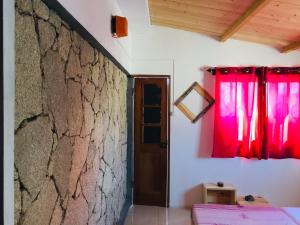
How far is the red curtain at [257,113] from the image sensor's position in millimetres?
4250

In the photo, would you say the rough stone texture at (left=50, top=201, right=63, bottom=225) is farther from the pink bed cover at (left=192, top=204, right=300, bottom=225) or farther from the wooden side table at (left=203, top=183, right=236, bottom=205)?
the wooden side table at (left=203, top=183, right=236, bottom=205)

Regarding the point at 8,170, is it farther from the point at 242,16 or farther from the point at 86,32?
the point at 242,16

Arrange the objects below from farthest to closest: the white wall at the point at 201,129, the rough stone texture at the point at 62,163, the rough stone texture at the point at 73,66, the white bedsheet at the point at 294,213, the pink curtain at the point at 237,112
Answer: the white wall at the point at 201,129 → the pink curtain at the point at 237,112 → the white bedsheet at the point at 294,213 → the rough stone texture at the point at 73,66 → the rough stone texture at the point at 62,163

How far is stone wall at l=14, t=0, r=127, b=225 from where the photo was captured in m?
1.16

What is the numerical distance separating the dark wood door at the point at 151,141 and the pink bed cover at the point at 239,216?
64.8 inches

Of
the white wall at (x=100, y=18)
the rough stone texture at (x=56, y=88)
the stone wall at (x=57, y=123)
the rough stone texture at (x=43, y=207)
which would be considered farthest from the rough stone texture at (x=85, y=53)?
the rough stone texture at (x=43, y=207)

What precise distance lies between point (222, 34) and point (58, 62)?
10.4ft

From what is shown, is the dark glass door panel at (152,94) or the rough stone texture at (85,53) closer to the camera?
the rough stone texture at (85,53)

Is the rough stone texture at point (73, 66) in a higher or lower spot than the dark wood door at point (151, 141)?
higher

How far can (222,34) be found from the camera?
4184 mm

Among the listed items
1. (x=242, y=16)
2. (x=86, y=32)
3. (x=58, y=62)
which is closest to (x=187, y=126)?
(x=242, y=16)

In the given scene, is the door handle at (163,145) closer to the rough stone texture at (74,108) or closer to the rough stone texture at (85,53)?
the rough stone texture at (85,53)

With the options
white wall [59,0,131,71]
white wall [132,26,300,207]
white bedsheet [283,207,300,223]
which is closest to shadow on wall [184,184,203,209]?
white wall [132,26,300,207]

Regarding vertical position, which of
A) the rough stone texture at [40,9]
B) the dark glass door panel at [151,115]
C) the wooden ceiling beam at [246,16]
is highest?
the wooden ceiling beam at [246,16]
